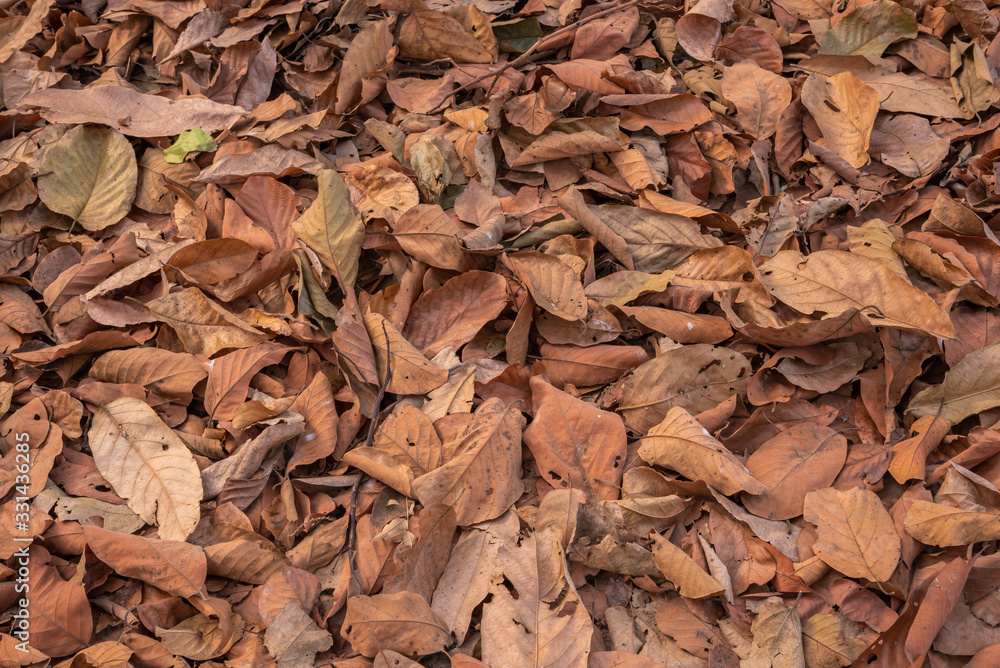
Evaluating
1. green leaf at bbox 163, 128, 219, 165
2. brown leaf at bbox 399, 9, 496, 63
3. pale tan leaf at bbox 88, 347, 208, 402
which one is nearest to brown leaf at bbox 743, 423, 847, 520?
pale tan leaf at bbox 88, 347, 208, 402

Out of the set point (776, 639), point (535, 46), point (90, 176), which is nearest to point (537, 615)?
point (776, 639)

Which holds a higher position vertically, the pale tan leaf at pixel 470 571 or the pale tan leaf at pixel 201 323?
the pale tan leaf at pixel 201 323

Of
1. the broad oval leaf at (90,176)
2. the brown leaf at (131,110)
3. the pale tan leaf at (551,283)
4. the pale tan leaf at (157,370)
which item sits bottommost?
the pale tan leaf at (157,370)

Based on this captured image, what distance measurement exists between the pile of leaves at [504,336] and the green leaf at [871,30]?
12 millimetres

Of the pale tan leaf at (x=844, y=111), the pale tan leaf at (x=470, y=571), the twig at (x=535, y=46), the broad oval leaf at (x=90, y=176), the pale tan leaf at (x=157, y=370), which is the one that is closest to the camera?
the pale tan leaf at (x=470, y=571)

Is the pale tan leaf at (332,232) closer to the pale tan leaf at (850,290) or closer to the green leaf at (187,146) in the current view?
the green leaf at (187,146)

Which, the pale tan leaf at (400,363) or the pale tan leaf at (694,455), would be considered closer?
the pale tan leaf at (694,455)

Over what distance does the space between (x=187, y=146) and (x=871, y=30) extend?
2.20 meters

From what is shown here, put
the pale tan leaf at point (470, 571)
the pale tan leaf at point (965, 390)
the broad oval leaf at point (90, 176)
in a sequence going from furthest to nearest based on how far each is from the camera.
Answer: the broad oval leaf at point (90, 176) < the pale tan leaf at point (965, 390) < the pale tan leaf at point (470, 571)

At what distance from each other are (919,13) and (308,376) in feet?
7.32

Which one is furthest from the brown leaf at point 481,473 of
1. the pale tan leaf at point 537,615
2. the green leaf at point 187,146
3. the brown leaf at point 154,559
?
the green leaf at point 187,146

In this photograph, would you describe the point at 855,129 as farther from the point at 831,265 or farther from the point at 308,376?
the point at 308,376

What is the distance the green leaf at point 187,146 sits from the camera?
220 centimetres

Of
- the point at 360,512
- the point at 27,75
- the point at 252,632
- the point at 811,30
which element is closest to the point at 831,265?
the point at 811,30
